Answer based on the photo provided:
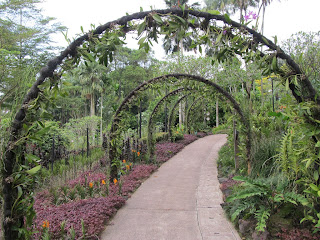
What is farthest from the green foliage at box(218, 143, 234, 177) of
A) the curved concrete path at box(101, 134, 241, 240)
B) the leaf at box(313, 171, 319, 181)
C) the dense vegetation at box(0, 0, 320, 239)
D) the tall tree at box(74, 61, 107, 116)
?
the tall tree at box(74, 61, 107, 116)

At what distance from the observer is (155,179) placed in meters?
5.85

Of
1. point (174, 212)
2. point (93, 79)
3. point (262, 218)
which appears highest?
point (93, 79)

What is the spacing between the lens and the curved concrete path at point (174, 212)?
10.2 feet

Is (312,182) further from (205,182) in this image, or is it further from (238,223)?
(205,182)

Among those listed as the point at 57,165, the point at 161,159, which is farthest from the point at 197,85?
the point at 57,165

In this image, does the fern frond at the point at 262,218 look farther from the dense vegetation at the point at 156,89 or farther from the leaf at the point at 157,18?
the leaf at the point at 157,18

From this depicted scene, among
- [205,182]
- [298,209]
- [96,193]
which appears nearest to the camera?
[298,209]

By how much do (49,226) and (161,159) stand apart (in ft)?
16.7

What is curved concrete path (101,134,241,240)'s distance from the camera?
3.10 meters

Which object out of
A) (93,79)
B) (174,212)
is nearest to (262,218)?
(174,212)

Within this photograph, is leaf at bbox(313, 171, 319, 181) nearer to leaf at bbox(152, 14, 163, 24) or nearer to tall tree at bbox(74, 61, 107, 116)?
leaf at bbox(152, 14, 163, 24)

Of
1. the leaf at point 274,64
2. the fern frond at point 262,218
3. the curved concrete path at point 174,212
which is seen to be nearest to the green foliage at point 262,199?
the fern frond at point 262,218

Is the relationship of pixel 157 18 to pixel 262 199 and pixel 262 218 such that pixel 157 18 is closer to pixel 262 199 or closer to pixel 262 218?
pixel 262 218

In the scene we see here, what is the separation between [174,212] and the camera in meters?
3.80
